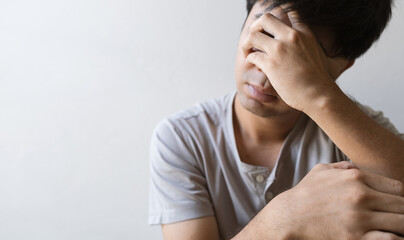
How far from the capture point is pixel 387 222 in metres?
0.72

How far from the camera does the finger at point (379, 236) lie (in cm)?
70

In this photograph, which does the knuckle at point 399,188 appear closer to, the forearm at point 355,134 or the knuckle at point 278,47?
the forearm at point 355,134

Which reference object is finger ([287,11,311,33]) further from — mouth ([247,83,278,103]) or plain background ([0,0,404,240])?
plain background ([0,0,404,240])

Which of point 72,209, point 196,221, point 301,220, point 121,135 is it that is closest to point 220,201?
point 196,221

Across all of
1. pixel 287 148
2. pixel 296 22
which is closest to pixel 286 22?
pixel 296 22

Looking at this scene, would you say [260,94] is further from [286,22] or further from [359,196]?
[359,196]

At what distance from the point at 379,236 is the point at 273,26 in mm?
481

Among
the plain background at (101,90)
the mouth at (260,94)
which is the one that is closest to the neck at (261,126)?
the mouth at (260,94)

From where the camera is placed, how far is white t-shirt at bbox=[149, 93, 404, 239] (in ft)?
3.21

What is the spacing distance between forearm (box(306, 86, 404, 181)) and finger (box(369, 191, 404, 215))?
11cm

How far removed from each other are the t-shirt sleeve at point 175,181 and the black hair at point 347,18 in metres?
0.42

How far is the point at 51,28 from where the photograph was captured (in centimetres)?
120

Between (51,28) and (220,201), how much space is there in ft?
2.45

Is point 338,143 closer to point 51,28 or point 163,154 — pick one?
point 163,154
